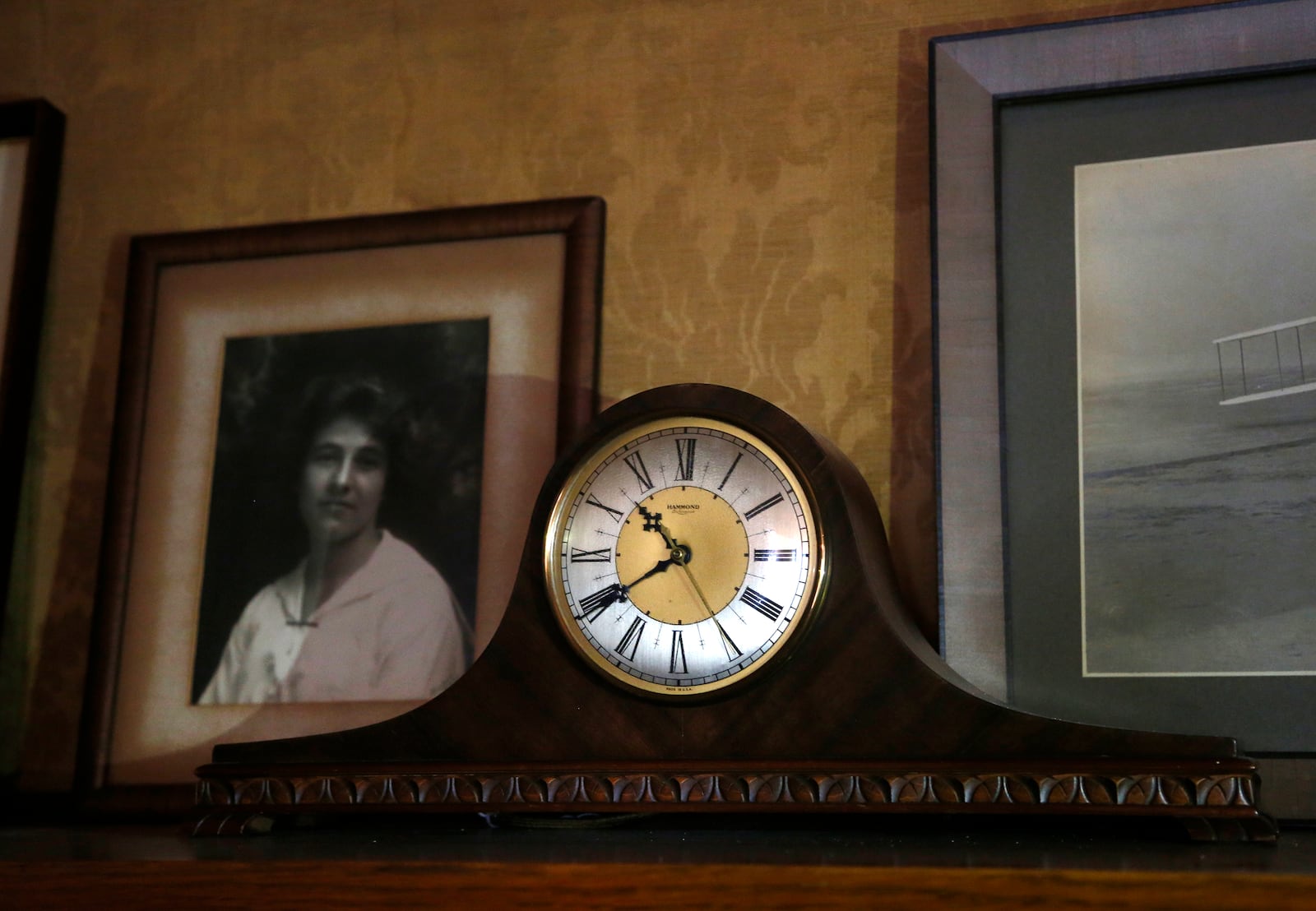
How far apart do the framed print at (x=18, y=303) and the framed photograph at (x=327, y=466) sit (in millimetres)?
116

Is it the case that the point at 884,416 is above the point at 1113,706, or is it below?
above

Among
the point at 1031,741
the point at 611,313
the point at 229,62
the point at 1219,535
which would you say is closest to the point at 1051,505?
the point at 1219,535

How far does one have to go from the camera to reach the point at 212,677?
140cm

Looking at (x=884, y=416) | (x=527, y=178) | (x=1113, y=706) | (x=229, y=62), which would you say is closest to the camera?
(x=1113, y=706)

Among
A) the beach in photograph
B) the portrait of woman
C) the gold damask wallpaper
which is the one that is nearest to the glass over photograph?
the beach in photograph

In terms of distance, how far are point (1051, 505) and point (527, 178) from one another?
623 millimetres

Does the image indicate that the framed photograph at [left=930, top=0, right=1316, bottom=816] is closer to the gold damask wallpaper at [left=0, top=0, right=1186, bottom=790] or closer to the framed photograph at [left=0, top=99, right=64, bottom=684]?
the gold damask wallpaper at [left=0, top=0, right=1186, bottom=790]

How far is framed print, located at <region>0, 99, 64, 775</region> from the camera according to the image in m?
1.46

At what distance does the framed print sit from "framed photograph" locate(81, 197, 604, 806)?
0.12 metres

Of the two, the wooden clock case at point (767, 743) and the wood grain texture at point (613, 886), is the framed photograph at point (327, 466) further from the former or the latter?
the wood grain texture at point (613, 886)

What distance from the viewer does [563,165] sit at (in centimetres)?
144

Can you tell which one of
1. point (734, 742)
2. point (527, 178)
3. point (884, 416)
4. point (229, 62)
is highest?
point (229, 62)

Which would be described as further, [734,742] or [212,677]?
[212,677]

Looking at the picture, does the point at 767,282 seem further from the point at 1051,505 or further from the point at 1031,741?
the point at 1031,741
